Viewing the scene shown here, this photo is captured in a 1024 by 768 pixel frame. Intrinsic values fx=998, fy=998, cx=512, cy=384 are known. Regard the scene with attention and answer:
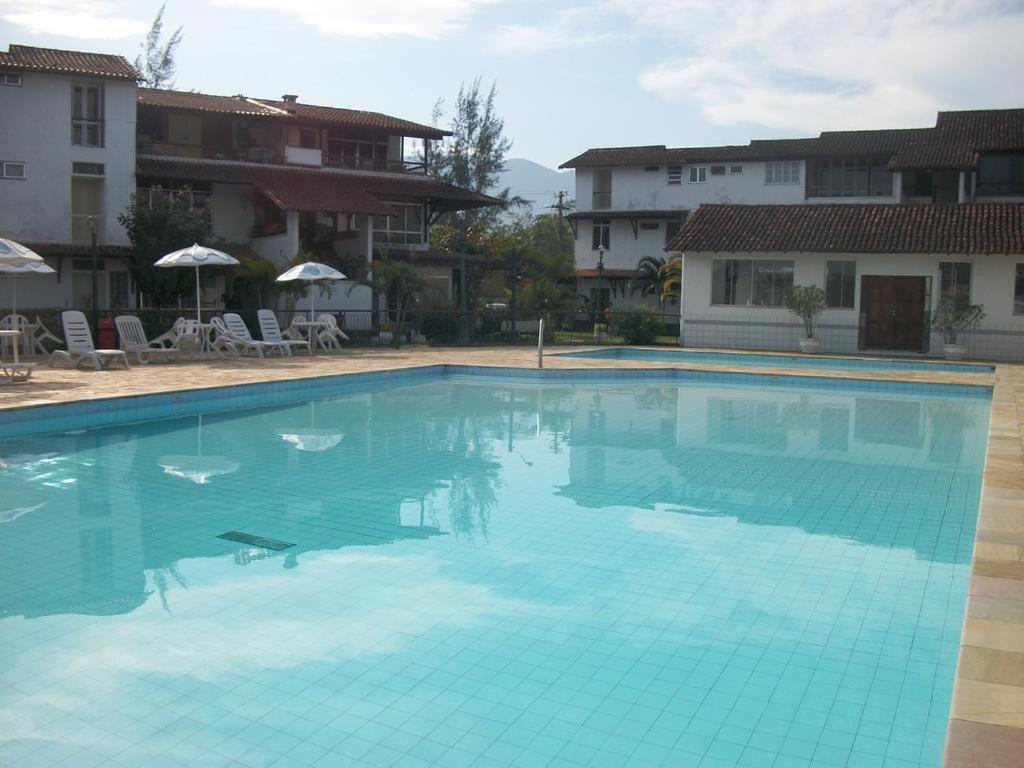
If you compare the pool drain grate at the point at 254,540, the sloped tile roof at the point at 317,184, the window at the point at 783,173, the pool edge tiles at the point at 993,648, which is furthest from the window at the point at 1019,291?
the pool drain grate at the point at 254,540

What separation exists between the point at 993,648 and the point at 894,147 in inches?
1433

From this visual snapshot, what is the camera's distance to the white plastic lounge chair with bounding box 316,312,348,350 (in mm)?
21641

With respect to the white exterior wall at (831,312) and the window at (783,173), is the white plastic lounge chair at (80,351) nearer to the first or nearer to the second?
the white exterior wall at (831,312)

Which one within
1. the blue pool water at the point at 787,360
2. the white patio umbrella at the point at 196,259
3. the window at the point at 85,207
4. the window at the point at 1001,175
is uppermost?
the window at the point at 1001,175

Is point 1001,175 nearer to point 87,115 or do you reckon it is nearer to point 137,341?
point 137,341

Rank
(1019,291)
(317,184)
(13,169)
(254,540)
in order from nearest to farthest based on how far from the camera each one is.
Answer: (254,540) < (1019,291) < (13,169) < (317,184)

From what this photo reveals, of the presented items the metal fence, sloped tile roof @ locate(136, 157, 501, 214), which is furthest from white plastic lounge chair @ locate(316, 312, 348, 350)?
sloped tile roof @ locate(136, 157, 501, 214)

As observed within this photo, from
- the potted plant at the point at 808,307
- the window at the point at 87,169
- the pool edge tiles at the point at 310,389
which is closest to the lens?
the pool edge tiles at the point at 310,389

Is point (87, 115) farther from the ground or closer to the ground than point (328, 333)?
farther from the ground

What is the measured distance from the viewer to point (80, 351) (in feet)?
54.2

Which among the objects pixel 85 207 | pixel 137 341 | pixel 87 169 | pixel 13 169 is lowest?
pixel 137 341

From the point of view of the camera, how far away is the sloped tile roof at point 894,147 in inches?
1371

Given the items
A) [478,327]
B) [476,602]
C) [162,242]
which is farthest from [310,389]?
[476,602]

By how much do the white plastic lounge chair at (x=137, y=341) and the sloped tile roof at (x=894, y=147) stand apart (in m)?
26.9
